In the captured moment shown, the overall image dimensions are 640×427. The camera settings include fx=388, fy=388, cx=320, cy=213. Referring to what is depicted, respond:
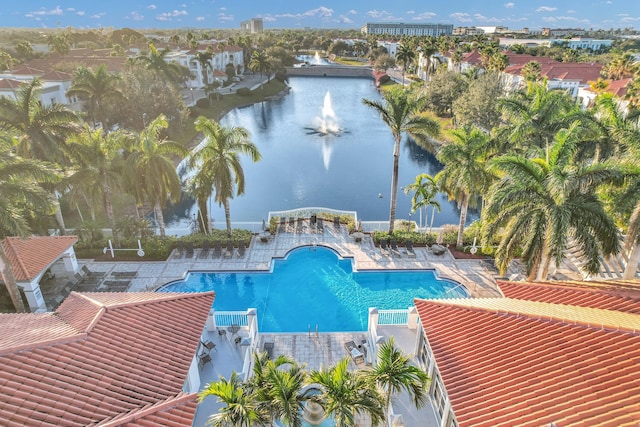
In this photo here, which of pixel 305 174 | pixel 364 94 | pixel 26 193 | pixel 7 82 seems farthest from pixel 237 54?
pixel 26 193

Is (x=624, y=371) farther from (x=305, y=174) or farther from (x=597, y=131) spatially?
(x=305, y=174)

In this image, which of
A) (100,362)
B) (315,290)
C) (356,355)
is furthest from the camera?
(315,290)

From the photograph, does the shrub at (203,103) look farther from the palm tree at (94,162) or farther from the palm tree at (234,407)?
the palm tree at (234,407)

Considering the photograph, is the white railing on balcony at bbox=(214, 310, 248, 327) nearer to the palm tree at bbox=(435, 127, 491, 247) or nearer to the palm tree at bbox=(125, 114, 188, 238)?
the palm tree at bbox=(125, 114, 188, 238)

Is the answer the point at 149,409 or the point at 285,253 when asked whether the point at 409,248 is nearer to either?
the point at 285,253

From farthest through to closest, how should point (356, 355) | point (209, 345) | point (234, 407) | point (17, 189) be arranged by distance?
1. point (356, 355)
2. point (17, 189)
3. point (209, 345)
4. point (234, 407)

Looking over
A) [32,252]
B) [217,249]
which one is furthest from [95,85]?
[217,249]

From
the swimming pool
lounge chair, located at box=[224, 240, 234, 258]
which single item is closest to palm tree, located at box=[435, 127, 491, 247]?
the swimming pool
